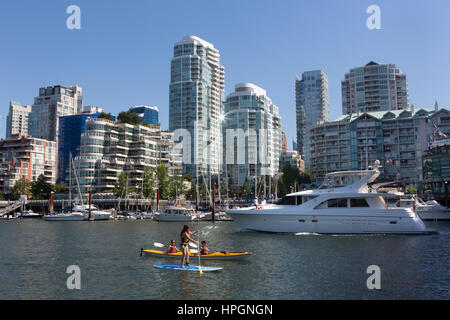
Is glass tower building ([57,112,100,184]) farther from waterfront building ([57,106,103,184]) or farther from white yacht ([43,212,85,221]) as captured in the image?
white yacht ([43,212,85,221])

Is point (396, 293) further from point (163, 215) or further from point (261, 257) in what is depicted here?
point (163, 215)

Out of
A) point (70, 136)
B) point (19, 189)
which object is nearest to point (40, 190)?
point (19, 189)

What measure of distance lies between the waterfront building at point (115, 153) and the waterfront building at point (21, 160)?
39179mm

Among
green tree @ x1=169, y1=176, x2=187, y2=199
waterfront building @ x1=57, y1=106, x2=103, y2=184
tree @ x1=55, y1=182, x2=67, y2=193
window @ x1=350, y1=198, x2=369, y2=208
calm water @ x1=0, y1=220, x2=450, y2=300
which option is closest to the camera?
calm water @ x1=0, y1=220, x2=450, y2=300

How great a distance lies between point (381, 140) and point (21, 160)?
129116 millimetres

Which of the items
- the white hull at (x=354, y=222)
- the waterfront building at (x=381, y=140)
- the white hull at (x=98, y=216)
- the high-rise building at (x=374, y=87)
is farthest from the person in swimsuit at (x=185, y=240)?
the high-rise building at (x=374, y=87)

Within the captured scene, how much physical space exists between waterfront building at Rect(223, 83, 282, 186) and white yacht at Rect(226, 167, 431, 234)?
115 meters

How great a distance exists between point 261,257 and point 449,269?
39.1ft

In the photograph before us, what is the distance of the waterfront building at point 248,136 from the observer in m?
166

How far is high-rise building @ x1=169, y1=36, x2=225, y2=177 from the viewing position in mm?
172750

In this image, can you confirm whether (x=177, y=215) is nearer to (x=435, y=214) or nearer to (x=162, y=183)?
(x=162, y=183)

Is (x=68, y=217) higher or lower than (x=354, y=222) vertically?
lower

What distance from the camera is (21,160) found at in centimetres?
15150

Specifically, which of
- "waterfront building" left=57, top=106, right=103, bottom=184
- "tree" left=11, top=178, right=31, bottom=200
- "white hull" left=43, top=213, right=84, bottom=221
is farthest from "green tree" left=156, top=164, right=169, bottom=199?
"waterfront building" left=57, top=106, right=103, bottom=184
